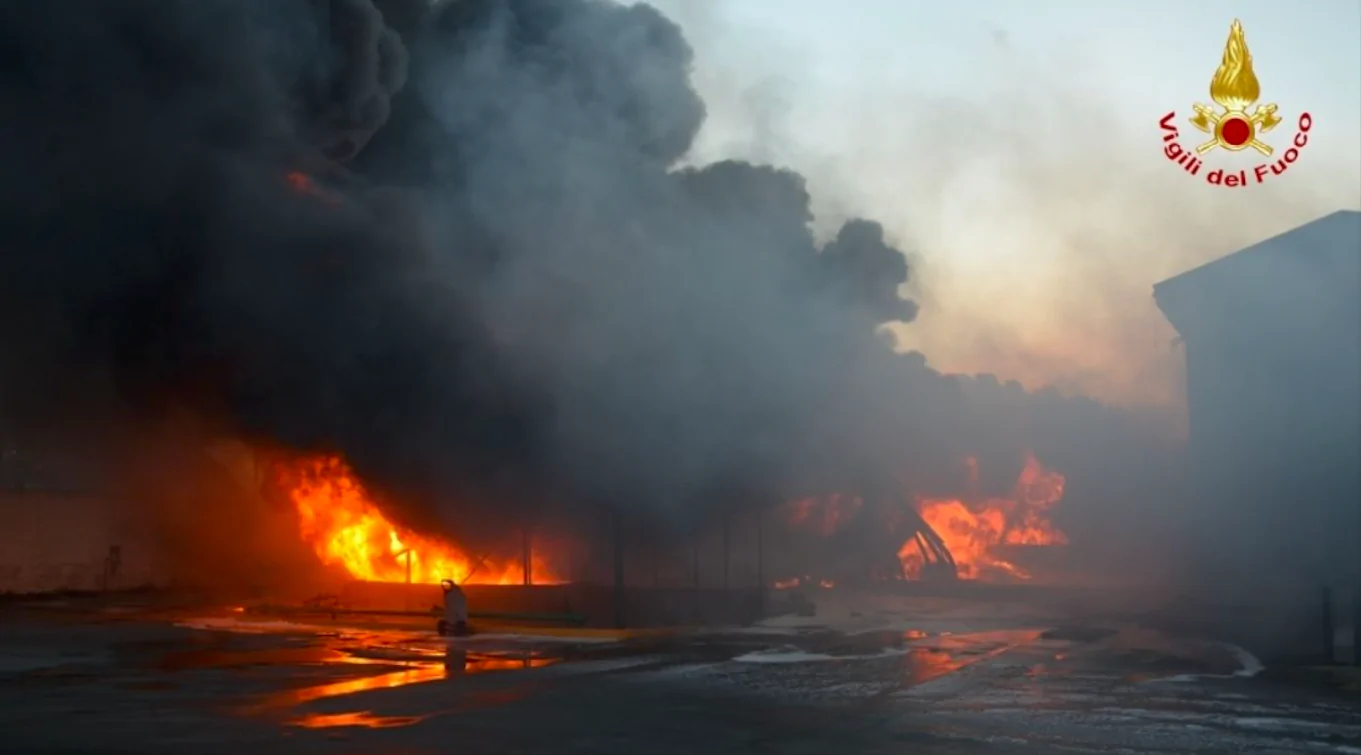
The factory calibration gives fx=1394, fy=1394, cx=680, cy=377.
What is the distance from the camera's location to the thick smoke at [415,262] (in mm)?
26359

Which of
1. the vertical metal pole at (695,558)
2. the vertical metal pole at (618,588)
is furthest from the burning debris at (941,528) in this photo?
the vertical metal pole at (618,588)

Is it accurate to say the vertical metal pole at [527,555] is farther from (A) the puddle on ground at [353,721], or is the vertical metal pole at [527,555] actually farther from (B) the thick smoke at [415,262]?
(A) the puddle on ground at [353,721]

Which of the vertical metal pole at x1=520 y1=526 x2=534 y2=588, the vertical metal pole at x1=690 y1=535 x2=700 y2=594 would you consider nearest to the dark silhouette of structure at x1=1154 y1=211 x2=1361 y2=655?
the vertical metal pole at x1=690 y1=535 x2=700 y2=594

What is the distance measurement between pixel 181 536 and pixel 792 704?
28.3 meters

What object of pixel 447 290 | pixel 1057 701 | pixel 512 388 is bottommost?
pixel 1057 701

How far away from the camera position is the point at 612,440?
3045 centimetres

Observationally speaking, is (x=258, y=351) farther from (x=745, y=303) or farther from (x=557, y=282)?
(x=745, y=303)

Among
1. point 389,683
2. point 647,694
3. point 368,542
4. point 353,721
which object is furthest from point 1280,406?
point 353,721

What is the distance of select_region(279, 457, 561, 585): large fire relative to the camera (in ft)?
98.2

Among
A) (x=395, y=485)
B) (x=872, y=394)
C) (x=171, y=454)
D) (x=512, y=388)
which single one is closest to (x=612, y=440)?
(x=512, y=388)

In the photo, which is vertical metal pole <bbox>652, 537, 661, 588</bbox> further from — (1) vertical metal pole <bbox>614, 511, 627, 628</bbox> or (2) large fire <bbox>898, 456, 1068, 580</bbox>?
(2) large fire <bbox>898, 456, 1068, 580</bbox>

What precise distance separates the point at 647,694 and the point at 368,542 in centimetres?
1630

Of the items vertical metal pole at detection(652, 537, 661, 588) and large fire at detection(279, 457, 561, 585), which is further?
vertical metal pole at detection(652, 537, 661, 588)

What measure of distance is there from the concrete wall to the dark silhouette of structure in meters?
27.9
